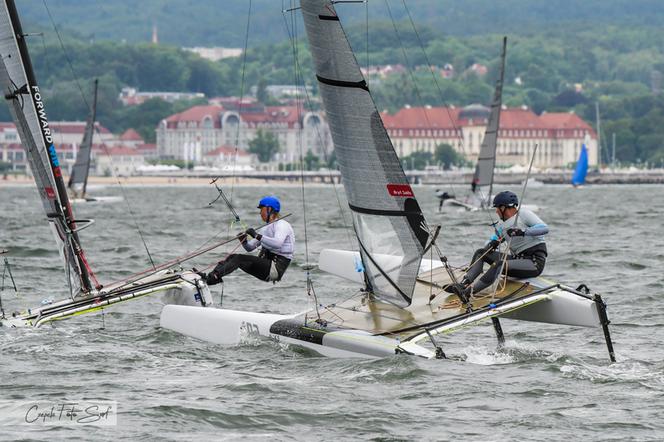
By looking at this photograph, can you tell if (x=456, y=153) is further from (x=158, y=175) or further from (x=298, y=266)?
(x=298, y=266)

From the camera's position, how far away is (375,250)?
39.2 ft

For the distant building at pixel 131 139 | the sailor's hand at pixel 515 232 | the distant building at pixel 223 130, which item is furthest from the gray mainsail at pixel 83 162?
the distant building at pixel 223 130

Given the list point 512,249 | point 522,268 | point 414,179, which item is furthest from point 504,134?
point 522,268

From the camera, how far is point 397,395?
34.0 ft

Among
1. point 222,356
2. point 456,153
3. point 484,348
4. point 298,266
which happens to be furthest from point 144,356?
point 456,153

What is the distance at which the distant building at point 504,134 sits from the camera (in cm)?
16138

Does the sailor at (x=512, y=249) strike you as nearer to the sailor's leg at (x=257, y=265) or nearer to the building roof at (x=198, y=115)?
the sailor's leg at (x=257, y=265)

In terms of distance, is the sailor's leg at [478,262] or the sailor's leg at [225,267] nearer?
the sailor's leg at [478,262]

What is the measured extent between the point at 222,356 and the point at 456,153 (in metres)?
144

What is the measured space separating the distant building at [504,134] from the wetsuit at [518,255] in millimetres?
146184

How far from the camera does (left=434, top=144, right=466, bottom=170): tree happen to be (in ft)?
500

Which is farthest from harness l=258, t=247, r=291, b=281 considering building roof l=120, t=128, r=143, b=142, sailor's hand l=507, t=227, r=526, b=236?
building roof l=120, t=128, r=143, b=142

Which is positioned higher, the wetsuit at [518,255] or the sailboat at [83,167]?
the wetsuit at [518,255]

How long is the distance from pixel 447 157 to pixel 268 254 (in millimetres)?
140468
